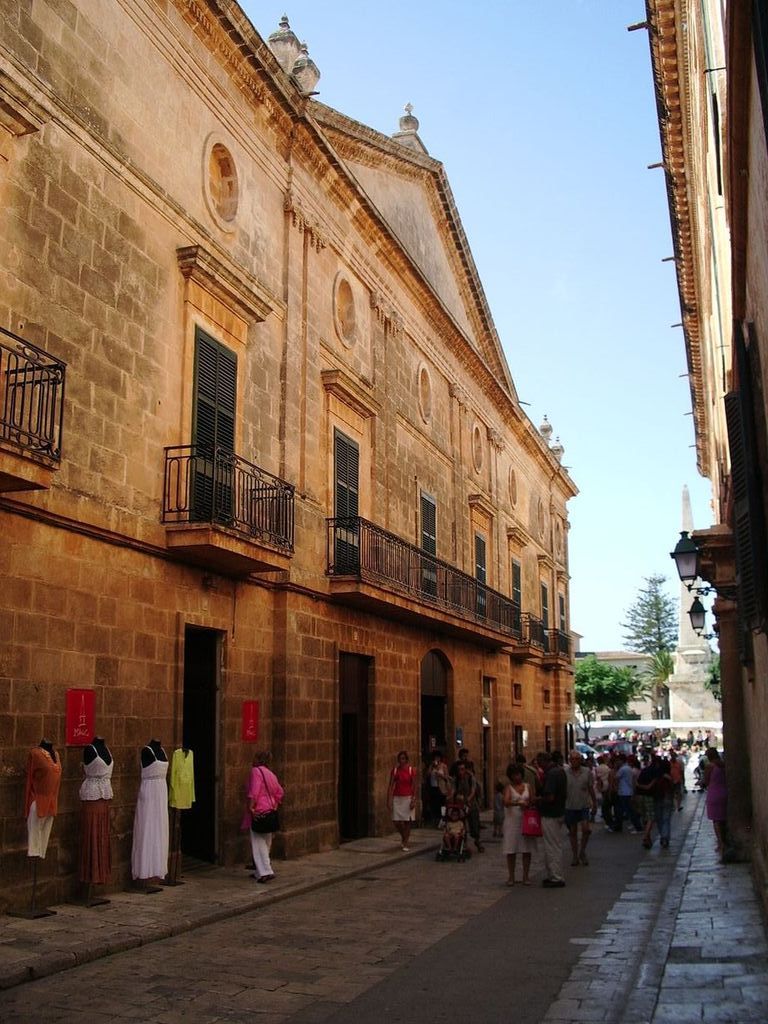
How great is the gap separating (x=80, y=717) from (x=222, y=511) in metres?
3.60

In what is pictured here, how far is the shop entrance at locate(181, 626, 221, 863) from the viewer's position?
14180mm

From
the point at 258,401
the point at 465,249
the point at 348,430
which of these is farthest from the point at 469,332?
the point at 258,401

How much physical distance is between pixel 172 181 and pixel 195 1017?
10.4m

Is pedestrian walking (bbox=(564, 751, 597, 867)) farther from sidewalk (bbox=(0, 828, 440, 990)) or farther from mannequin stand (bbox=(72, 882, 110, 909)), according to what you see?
mannequin stand (bbox=(72, 882, 110, 909))

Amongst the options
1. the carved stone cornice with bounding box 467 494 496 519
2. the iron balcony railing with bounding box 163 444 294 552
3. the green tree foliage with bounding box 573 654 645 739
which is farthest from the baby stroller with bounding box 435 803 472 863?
the green tree foliage with bounding box 573 654 645 739

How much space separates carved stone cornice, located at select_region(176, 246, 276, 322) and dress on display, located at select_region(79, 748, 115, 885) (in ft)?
21.1

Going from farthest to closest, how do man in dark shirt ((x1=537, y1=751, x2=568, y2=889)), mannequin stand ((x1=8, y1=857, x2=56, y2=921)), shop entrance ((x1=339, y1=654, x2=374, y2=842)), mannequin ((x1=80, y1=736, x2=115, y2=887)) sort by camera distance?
shop entrance ((x1=339, y1=654, x2=374, y2=842)) < man in dark shirt ((x1=537, y1=751, x2=568, y2=889)) < mannequin ((x1=80, y1=736, x2=115, y2=887)) < mannequin stand ((x1=8, y1=857, x2=56, y2=921))

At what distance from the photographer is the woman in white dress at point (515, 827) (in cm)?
1389

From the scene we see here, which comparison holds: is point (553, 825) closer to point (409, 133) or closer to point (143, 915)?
point (143, 915)

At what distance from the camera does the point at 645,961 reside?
341 inches

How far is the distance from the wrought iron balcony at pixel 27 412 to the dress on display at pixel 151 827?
3.82 meters

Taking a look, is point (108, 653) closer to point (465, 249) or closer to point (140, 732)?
point (140, 732)

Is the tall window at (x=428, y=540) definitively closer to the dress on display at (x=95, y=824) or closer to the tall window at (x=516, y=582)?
the tall window at (x=516, y=582)

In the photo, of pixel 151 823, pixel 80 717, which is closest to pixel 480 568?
pixel 151 823
